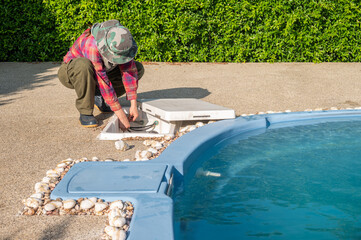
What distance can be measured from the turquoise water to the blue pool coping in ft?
0.46

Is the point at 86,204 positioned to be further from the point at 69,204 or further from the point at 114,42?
the point at 114,42

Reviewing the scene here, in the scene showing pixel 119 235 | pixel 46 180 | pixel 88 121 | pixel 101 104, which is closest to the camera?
pixel 119 235

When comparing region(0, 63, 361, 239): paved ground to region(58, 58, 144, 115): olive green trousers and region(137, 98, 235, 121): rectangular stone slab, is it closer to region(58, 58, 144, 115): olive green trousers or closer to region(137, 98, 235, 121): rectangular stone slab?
region(58, 58, 144, 115): olive green trousers

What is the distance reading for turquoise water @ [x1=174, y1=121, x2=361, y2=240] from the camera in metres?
2.74

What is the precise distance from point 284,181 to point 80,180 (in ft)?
5.15

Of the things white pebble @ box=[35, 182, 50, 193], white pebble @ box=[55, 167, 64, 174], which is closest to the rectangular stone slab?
white pebble @ box=[55, 167, 64, 174]

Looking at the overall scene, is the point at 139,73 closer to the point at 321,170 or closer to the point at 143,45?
the point at 321,170

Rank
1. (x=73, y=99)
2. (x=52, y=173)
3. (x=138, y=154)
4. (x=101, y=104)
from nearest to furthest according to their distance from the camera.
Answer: (x=52, y=173), (x=138, y=154), (x=101, y=104), (x=73, y=99)

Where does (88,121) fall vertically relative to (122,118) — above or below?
below

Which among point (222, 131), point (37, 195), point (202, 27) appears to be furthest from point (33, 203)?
point (202, 27)

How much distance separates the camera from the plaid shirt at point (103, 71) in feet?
13.4

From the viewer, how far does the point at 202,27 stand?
8.14m

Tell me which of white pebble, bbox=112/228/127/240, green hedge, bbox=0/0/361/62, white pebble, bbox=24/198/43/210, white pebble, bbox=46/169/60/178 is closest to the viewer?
white pebble, bbox=112/228/127/240

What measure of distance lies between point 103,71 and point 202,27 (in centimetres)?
437
